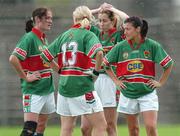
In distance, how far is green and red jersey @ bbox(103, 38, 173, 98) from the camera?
32.1 feet

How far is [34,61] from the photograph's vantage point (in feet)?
33.7

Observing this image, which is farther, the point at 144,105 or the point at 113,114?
the point at 113,114

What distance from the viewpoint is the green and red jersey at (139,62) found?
385 inches

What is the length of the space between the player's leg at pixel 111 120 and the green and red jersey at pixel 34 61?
743mm

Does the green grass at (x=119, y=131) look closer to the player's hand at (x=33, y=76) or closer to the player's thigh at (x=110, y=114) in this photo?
the player's thigh at (x=110, y=114)

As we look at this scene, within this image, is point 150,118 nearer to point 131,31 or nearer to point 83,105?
point 83,105

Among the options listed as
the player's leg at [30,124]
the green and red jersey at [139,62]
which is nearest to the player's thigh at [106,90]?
the green and red jersey at [139,62]

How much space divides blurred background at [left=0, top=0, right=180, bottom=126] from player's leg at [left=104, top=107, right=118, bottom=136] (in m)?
4.20

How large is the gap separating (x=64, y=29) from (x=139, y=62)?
5.25m

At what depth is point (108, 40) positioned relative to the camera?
1052 cm

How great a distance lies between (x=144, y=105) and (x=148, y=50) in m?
0.62

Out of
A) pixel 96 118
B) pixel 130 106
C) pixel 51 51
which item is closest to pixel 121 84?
pixel 130 106

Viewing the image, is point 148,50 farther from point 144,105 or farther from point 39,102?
point 39,102

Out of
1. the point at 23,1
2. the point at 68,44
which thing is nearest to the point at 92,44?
the point at 68,44
